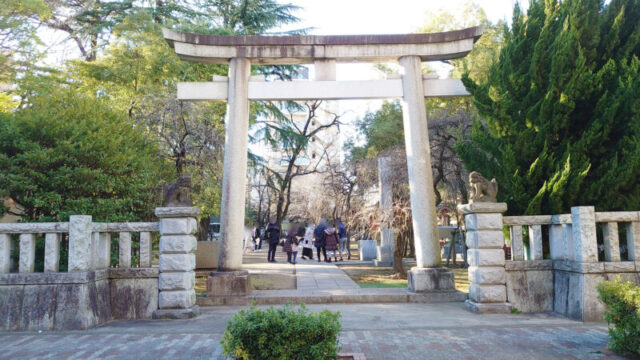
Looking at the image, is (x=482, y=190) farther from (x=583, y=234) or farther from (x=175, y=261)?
(x=175, y=261)

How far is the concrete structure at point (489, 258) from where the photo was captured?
24.6 feet

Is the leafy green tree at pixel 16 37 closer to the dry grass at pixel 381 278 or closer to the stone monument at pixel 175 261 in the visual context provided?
the stone monument at pixel 175 261

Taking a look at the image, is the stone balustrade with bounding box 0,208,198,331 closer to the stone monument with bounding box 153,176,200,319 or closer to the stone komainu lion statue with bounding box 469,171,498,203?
the stone monument with bounding box 153,176,200,319

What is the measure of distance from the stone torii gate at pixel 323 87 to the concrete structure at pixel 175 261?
1517 millimetres

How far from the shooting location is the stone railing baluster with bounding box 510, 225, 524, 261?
7.69 metres

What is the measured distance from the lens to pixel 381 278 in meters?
13.4

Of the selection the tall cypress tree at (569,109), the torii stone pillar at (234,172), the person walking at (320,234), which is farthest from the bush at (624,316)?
the person walking at (320,234)

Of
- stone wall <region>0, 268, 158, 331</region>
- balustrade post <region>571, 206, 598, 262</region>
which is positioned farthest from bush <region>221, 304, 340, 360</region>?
balustrade post <region>571, 206, 598, 262</region>

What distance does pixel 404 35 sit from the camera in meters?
9.48

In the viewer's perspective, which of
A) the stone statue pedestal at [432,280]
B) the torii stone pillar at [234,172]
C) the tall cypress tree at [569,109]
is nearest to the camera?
the tall cypress tree at [569,109]

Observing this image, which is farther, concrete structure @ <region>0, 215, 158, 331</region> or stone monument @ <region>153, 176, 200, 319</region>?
stone monument @ <region>153, 176, 200, 319</region>

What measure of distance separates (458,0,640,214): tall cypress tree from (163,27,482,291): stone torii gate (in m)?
1.28

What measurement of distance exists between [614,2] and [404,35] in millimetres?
4165

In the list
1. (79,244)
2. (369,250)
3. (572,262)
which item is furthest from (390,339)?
(369,250)
